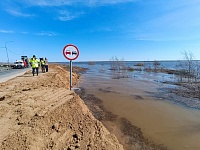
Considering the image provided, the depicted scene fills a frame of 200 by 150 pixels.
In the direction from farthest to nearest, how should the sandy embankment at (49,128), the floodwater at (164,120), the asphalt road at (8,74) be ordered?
the asphalt road at (8,74), the floodwater at (164,120), the sandy embankment at (49,128)

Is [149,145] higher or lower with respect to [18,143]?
lower

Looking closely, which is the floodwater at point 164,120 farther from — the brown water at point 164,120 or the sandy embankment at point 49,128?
the sandy embankment at point 49,128

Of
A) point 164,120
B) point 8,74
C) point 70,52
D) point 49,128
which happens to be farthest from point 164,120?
point 8,74

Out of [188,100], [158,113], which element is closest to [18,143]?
[158,113]

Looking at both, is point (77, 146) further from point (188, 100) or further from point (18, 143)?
point (188, 100)

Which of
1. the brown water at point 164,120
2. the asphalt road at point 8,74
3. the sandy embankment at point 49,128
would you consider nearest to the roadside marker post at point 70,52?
the sandy embankment at point 49,128

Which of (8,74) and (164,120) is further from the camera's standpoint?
(8,74)

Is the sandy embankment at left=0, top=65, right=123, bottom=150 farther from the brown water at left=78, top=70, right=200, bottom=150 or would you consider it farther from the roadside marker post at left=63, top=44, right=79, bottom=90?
the roadside marker post at left=63, top=44, right=79, bottom=90

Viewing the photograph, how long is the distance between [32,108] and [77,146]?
2024 millimetres

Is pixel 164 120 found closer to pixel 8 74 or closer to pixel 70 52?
pixel 70 52

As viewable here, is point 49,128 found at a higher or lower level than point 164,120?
higher

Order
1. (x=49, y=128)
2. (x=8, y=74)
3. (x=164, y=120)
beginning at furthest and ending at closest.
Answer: (x=8, y=74) < (x=164, y=120) < (x=49, y=128)

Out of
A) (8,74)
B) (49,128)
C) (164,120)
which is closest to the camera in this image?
(49,128)

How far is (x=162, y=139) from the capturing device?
4.69 m
